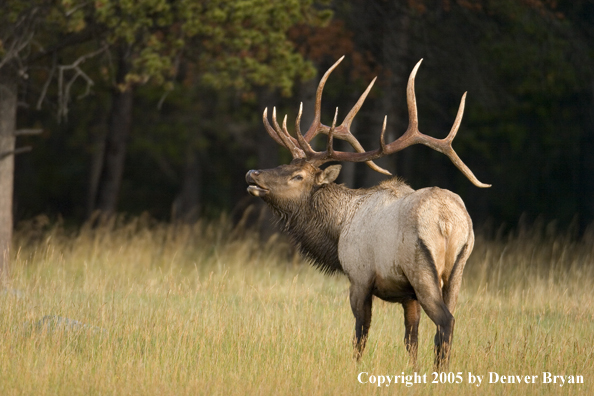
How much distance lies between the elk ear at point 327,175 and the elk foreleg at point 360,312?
122cm

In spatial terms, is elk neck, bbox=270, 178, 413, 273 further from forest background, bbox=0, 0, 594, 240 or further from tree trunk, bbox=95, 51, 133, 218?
tree trunk, bbox=95, 51, 133, 218

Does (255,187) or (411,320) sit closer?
(411,320)

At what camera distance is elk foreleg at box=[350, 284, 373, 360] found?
6.29 meters

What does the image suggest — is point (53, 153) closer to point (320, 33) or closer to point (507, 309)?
point (320, 33)

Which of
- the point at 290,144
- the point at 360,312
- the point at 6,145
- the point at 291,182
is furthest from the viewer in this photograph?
the point at 6,145

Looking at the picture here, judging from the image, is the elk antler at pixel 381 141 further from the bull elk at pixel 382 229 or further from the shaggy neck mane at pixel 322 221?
the shaggy neck mane at pixel 322 221

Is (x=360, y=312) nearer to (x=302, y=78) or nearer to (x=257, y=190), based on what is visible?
(x=257, y=190)

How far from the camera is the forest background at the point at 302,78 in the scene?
406 inches

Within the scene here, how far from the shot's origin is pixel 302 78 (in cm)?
1112

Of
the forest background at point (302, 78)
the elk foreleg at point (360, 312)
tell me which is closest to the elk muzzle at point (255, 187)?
the elk foreleg at point (360, 312)

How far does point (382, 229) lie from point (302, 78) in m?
5.45

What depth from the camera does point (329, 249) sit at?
703 cm

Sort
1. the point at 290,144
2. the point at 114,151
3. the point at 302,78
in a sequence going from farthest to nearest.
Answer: the point at 114,151 < the point at 302,78 < the point at 290,144

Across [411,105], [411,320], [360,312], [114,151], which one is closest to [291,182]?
[411,105]
